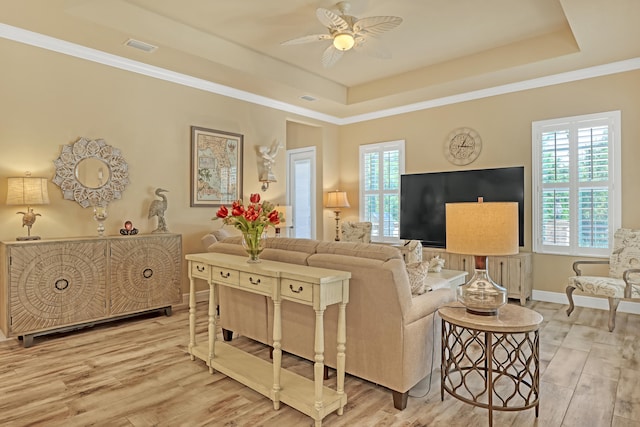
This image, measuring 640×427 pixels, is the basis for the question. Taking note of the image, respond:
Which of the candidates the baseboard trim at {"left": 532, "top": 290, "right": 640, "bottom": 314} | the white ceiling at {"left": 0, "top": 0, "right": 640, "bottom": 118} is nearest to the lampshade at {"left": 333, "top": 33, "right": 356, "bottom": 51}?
the white ceiling at {"left": 0, "top": 0, "right": 640, "bottom": 118}

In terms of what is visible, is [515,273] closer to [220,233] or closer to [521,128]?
[521,128]

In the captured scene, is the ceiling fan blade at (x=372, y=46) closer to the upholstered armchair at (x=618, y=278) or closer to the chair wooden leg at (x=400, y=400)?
the chair wooden leg at (x=400, y=400)

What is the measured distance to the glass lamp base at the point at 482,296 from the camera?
7.66 feet

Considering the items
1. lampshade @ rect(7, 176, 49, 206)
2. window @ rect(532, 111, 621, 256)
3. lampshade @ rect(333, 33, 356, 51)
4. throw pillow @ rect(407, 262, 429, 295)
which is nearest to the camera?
throw pillow @ rect(407, 262, 429, 295)

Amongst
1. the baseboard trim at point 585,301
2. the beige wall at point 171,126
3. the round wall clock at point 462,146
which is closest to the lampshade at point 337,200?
the beige wall at point 171,126

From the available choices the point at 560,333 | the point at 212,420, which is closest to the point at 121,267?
the point at 212,420

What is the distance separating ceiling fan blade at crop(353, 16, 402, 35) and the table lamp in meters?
1.97

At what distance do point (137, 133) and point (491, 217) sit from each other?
416cm

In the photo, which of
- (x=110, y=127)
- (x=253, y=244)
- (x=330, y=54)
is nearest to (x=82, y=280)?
(x=110, y=127)

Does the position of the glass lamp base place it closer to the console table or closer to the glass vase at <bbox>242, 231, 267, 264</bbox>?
the console table

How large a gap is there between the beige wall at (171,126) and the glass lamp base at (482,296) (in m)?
3.47

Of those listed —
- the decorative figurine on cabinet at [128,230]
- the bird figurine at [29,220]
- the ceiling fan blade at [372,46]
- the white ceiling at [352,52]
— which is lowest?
the decorative figurine on cabinet at [128,230]

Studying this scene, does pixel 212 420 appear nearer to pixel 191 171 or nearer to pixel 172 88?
pixel 191 171

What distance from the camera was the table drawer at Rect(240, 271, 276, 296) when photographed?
8.23 feet
